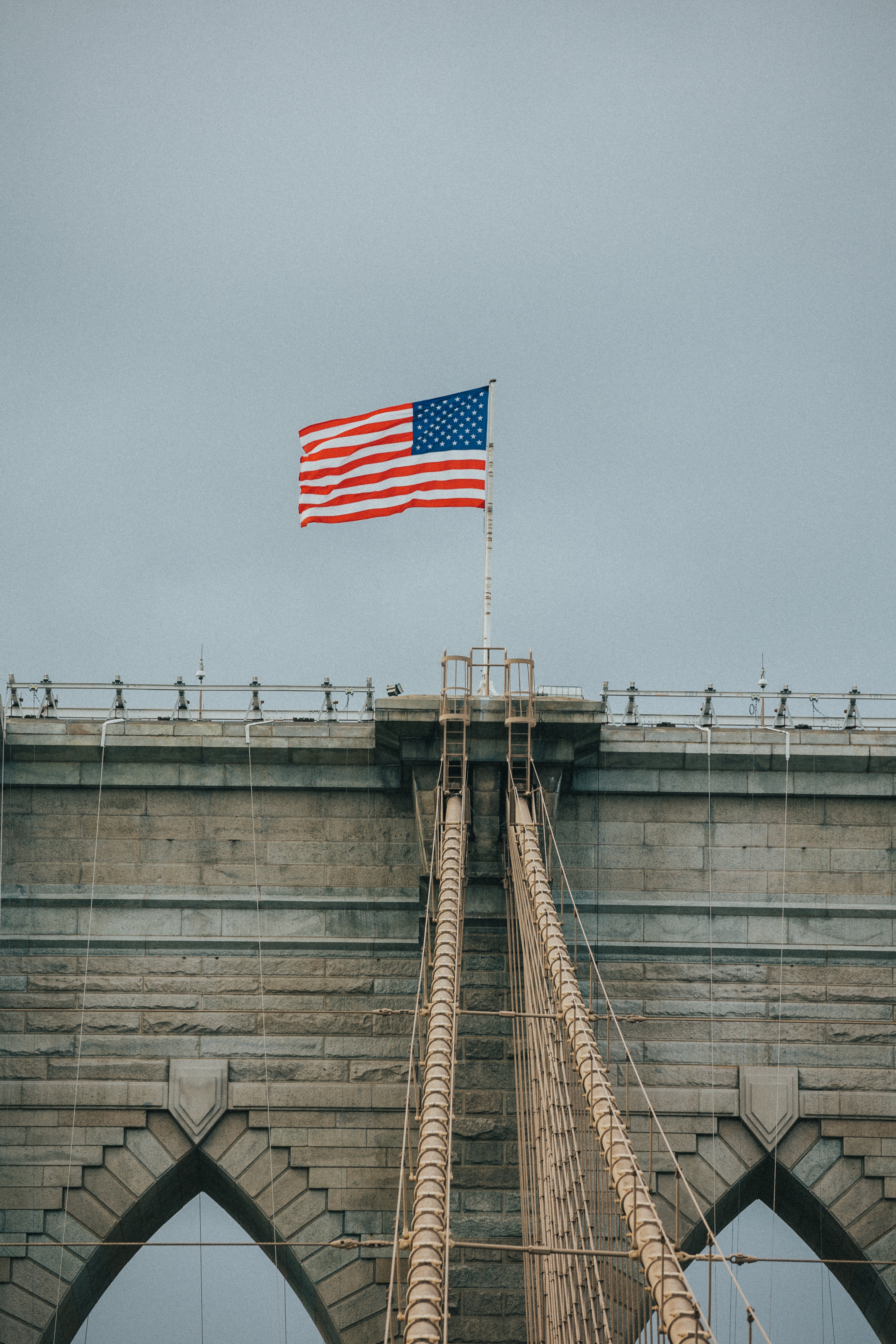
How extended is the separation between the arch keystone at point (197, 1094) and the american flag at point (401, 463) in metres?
6.71

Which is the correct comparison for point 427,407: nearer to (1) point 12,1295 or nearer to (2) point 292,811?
(2) point 292,811

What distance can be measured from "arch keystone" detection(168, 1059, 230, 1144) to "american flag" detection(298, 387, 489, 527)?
6.71 meters

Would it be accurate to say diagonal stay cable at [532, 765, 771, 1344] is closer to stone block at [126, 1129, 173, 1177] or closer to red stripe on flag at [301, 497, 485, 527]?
red stripe on flag at [301, 497, 485, 527]

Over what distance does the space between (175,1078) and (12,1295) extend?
2918 millimetres

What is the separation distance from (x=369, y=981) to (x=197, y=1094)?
2.39 meters

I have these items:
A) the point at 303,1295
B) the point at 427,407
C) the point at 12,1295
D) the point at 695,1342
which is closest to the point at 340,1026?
the point at 303,1295

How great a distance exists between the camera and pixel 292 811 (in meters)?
18.3

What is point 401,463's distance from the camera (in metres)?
18.2

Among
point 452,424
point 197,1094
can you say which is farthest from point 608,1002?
point 452,424

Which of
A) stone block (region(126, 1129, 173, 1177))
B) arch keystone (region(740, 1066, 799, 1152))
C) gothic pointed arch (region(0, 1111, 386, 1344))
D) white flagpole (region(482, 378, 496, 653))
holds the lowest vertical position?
gothic pointed arch (region(0, 1111, 386, 1344))

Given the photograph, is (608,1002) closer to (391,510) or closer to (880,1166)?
(880,1166)

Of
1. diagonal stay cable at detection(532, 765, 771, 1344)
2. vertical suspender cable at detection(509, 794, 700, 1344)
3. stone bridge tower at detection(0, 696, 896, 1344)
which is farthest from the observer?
stone bridge tower at detection(0, 696, 896, 1344)

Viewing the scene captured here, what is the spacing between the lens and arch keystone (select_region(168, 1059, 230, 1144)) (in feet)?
56.1

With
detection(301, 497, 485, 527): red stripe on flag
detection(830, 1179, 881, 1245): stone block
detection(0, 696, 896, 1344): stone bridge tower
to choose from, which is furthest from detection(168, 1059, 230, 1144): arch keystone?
detection(830, 1179, 881, 1245): stone block
